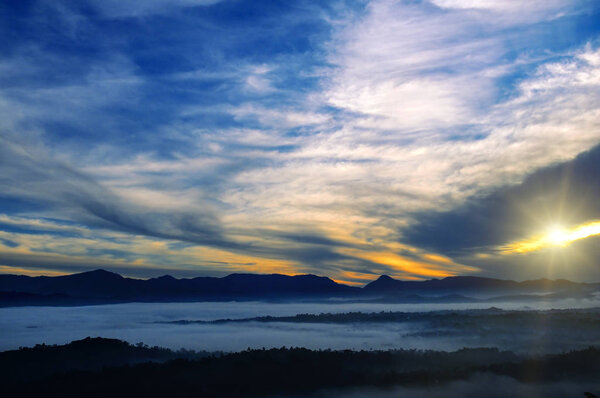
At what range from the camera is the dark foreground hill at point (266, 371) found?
146ft

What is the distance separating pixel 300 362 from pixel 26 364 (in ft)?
125

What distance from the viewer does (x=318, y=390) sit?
46531 millimetres

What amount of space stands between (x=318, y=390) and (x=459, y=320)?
94.6m

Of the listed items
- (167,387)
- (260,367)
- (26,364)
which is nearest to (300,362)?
(260,367)

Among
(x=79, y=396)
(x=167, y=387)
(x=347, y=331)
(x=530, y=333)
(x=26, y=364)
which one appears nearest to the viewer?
(x=79, y=396)

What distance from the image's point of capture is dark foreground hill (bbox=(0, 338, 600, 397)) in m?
44.6

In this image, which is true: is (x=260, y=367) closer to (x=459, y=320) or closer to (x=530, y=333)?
(x=530, y=333)

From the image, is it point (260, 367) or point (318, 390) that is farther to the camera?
point (260, 367)

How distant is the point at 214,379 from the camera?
4822cm

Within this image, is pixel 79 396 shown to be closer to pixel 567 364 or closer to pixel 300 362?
pixel 300 362

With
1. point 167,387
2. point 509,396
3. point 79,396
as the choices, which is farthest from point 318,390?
point 79,396

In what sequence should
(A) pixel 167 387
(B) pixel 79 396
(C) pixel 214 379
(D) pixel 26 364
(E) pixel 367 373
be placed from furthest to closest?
(D) pixel 26 364 → (E) pixel 367 373 → (C) pixel 214 379 → (A) pixel 167 387 → (B) pixel 79 396

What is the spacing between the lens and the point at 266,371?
51500mm

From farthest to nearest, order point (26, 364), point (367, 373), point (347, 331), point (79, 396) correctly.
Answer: point (347, 331)
point (26, 364)
point (367, 373)
point (79, 396)
